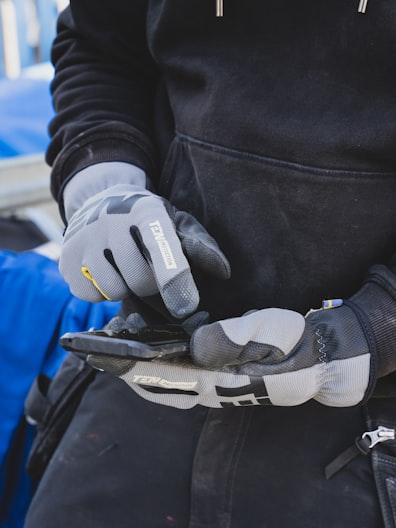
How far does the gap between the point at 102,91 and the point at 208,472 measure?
0.67m

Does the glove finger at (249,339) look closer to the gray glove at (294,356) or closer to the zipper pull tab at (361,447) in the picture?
the gray glove at (294,356)

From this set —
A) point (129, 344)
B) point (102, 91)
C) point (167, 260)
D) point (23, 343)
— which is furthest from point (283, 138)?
point (23, 343)

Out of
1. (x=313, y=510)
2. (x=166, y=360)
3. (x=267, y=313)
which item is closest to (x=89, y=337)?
(x=166, y=360)

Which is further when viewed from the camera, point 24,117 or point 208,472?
point 24,117

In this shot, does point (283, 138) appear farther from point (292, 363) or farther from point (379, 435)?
point (379, 435)

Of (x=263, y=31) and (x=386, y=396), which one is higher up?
(x=263, y=31)

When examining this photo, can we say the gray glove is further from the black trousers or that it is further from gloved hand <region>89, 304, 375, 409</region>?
the black trousers

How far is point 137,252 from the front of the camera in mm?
819

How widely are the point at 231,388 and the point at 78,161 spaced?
51cm

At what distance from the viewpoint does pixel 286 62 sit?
2.62 feet

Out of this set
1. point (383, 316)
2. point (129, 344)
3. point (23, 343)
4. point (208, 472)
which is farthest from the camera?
point (23, 343)

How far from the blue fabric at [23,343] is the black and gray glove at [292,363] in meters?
0.66

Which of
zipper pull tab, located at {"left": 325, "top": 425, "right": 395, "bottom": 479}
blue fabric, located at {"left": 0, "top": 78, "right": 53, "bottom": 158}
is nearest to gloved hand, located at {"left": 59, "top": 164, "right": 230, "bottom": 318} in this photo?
zipper pull tab, located at {"left": 325, "top": 425, "right": 395, "bottom": 479}

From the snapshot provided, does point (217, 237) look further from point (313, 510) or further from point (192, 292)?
point (313, 510)
